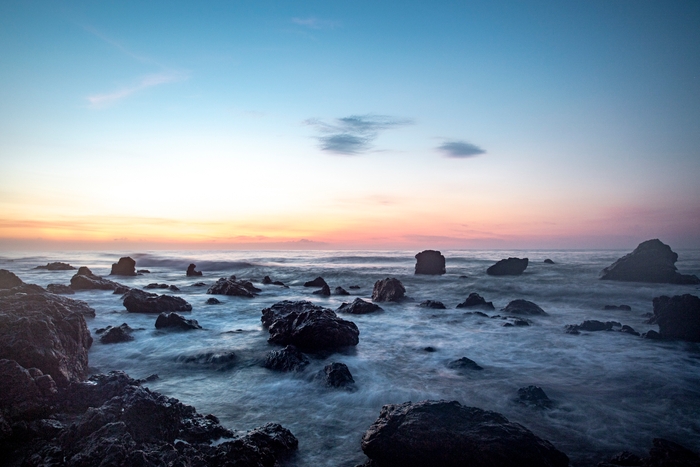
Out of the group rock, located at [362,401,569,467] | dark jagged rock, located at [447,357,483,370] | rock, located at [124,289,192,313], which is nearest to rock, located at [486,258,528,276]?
dark jagged rock, located at [447,357,483,370]

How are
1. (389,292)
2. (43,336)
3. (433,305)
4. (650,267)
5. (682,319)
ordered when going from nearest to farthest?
(43,336)
(682,319)
(433,305)
(389,292)
(650,267)

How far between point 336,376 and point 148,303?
32.7 ft

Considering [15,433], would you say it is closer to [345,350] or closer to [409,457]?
[409,457]

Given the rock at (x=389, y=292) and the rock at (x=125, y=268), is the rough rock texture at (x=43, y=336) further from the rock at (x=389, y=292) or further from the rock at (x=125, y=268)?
the rock at (x=125, y=268)

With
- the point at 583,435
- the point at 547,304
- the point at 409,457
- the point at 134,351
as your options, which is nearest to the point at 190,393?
the point at 134,351

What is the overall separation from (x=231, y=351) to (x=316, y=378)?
2872 millimetres

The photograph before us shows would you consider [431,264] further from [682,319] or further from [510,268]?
[682,319]

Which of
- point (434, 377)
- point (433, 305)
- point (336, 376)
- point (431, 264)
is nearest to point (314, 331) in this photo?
point (336, 376)

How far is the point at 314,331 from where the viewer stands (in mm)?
9625

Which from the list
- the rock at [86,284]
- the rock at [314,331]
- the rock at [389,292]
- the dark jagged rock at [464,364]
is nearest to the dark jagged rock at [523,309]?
the rock at [389,292]

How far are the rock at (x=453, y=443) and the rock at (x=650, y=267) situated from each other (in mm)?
24837

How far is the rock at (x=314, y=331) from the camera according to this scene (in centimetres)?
958

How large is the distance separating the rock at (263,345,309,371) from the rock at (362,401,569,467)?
11.6ft

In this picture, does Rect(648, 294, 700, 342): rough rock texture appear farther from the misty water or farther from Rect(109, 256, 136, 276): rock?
Rect(109, 256, 136, 276): rock
